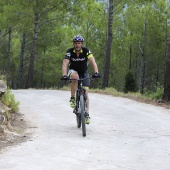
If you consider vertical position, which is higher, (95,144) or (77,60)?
(77,60)

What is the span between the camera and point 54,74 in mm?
43312

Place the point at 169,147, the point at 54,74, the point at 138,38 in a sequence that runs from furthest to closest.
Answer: the point at 54,74 → the point at 138,38 → the point at 169,147

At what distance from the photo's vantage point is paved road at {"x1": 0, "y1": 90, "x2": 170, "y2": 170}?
4.84m

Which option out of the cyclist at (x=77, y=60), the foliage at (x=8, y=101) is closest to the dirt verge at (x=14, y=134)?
the foliage at (x=8, y=101)

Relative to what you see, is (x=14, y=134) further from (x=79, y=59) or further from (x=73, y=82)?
(x=79, y=59)

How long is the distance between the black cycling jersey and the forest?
1425 cm

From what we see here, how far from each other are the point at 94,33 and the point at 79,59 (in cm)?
3119

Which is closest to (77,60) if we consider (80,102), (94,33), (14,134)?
(80,102)

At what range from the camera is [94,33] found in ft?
125

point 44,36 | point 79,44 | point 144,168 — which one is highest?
point 44,36

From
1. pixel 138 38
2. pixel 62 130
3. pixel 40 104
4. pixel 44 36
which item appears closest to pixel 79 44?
pixel 62 130

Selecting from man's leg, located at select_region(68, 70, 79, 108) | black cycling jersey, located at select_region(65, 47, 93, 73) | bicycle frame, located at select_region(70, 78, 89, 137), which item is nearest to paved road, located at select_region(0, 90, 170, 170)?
bicycle frame, located at select_region(70, 78, 89, 137)

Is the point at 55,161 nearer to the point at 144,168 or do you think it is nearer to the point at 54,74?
the point at 144,168

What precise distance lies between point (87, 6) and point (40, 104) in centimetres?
1444
